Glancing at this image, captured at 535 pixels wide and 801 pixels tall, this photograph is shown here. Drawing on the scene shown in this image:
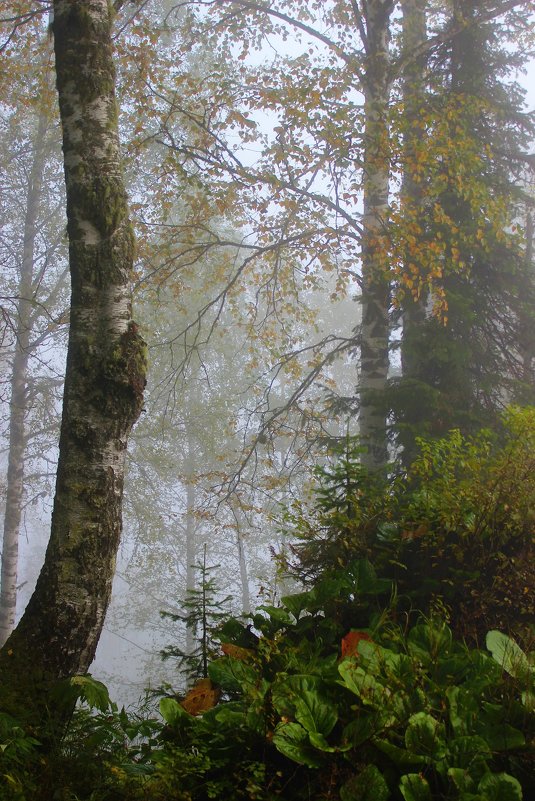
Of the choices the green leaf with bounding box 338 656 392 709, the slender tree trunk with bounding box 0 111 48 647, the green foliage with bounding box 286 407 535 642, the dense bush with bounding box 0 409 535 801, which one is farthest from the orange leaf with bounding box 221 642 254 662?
the slender tree trunk with bounding box 0 111 48 647

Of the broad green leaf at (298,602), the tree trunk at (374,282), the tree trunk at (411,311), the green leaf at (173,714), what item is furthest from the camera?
the tree trunk at (374,282)

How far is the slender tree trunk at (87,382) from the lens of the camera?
3129 mm

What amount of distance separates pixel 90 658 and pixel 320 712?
1685 mm

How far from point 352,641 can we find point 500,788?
80 cm

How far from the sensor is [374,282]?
727 centimetres

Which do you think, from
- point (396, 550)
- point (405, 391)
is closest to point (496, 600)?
point (396, 550)

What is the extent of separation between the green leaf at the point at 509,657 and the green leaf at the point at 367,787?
62 cm

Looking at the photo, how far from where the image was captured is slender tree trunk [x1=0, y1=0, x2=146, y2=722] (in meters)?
3.13

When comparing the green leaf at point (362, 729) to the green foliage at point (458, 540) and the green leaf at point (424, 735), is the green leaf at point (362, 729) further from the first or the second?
the green foliage at point (458, 540)

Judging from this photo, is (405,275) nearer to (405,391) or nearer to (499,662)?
(405,391)

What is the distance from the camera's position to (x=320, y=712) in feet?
6.46

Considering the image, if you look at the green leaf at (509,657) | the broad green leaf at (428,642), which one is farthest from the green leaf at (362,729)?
the green leaf at (509,657)

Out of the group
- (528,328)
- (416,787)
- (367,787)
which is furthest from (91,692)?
(528,328)

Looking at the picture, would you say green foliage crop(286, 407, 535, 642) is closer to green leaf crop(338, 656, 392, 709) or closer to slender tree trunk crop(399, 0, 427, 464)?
green leaf crop(338, 656, 392, 709)
